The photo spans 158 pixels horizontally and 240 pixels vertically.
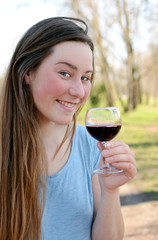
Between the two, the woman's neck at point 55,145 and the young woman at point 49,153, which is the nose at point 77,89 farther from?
the woman's neck at point 55,145

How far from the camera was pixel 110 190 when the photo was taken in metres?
1.71

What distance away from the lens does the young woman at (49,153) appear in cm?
162

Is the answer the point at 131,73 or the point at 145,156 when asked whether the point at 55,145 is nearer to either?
the point at 145,156

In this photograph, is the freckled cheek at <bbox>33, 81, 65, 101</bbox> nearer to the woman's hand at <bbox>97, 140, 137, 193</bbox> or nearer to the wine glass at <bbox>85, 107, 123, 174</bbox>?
the wine glass at <bbox>85, 107, 123, 174</bbox>

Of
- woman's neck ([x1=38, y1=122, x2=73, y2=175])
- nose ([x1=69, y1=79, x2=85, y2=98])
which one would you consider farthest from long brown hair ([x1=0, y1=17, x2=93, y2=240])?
nose ([x1=69, y1=79, x2=85, y2=98])

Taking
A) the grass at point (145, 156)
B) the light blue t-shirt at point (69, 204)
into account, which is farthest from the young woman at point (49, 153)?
the grass at point (145, 156)

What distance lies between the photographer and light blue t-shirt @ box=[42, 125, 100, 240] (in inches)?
68.4

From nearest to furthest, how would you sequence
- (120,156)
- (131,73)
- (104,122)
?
(120,156)
(104,122)
(131,73)

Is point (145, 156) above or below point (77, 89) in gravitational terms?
below

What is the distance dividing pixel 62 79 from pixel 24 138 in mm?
486

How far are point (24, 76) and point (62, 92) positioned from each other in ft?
1.07

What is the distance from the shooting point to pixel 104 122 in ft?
5.77

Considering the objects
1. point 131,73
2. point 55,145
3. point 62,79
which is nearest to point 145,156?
point 55,145

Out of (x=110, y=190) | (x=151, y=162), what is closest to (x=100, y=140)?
(x=110, y=190)
